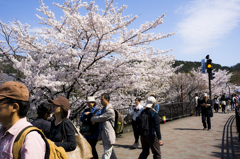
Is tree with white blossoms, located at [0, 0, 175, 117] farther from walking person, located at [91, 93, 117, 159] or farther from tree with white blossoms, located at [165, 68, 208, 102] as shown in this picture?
tree with white blossoms, located at [165, 68, 208, 102]

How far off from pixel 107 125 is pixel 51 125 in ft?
5.20

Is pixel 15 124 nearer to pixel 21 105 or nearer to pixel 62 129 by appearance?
pixel 21 105

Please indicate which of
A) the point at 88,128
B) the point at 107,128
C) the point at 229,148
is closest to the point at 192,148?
the point at 229,148

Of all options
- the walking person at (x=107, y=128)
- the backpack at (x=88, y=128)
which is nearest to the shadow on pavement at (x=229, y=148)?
the walking person at (x=107, y=128)

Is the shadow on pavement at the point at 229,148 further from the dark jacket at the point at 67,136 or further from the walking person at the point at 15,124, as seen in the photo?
the walking person at the point at 15,124

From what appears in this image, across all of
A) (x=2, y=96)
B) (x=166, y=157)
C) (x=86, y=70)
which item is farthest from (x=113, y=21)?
(x=2, y=96)

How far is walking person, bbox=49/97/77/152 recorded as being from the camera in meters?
2.69

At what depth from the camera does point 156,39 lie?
823 cm

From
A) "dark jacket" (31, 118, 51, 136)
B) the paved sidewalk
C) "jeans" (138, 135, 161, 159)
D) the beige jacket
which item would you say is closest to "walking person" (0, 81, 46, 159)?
"dark jacket" (31, 118, 51, 136)

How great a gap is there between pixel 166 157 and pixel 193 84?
1663 centimetres

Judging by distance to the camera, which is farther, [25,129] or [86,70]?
[86,70]

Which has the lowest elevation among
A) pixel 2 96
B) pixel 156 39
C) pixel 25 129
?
pixel 25 129

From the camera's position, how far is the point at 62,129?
2.81 metres

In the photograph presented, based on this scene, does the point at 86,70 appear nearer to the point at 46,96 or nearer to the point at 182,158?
the point at 46,96
